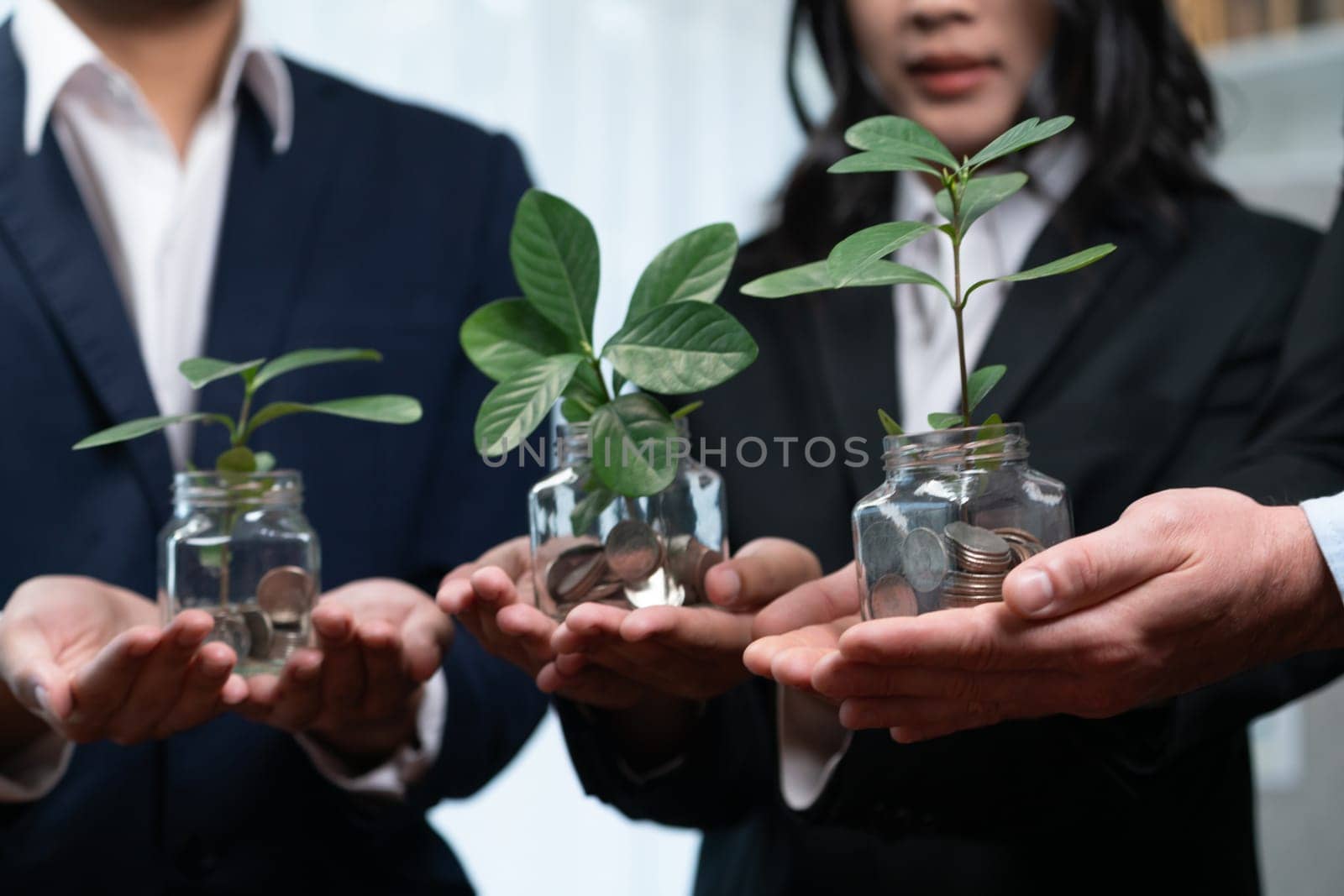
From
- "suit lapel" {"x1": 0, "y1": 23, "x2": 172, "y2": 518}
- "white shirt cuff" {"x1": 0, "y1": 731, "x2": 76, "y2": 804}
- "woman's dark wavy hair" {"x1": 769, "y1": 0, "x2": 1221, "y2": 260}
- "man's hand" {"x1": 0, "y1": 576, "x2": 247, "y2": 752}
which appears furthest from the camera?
"woman's dark wavy hair" {"x1": 769, "y1": 0, "x2": 1221, "y2": 260}

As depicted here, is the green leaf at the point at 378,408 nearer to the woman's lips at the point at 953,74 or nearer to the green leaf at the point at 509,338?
the green leaf at the point at 509,338

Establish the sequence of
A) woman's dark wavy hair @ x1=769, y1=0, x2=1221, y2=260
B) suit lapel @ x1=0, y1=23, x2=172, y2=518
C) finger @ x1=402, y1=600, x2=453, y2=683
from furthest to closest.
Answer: woman's dark wavy hair @ x1=769, y1=0, x2=1221, y2=260
suit lapel @ x1=0, y1=23, x2=172, y2=518
finger @ x1=402, y1=600, x2=453, y2=683

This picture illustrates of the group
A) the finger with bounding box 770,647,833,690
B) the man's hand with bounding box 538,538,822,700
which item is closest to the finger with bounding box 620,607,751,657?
the man's hand with bounding box 538,538,822,700

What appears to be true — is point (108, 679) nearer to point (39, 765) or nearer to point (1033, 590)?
point (39, 765)

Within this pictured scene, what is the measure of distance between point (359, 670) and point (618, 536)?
10.1 inches

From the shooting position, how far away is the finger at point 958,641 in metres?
0.66

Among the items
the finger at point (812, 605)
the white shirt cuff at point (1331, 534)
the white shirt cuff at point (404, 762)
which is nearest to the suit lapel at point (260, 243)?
the white shirt cuff at point (404, 762)

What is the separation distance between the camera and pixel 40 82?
1287mm

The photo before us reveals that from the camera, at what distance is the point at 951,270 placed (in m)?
1.39

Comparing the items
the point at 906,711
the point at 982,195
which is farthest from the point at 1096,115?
the point at 906,711

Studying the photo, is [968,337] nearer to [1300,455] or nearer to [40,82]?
[1300,455]

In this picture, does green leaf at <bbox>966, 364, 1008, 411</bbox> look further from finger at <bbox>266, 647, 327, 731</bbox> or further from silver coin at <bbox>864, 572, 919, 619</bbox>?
finger at <bbox>266, 647, 327, 731</bbox>

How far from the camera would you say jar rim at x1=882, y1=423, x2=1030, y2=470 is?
2.50 ft

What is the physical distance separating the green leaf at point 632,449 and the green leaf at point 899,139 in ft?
0.78
